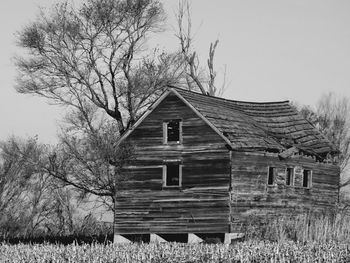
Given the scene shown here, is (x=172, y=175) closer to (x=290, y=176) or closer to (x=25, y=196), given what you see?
(x=290, y=176)

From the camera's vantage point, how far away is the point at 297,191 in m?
35.1

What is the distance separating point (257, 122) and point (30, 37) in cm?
1196

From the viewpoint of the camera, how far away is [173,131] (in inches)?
1330

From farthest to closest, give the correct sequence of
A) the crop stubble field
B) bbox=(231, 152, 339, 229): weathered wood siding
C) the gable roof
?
the gable roof < bbox=(231, 152, 339, 229): weathered wood siding < the crop stubble field

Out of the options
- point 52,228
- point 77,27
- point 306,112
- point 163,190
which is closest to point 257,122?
point 163,190

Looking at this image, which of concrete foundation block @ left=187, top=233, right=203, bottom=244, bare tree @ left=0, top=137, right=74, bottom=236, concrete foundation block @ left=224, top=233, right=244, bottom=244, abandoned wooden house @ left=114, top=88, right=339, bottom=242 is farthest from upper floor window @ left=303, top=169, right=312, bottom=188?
bare tree @ left=0, top=137, right=74, bottom=236

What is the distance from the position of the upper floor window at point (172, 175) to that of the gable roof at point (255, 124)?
231cm

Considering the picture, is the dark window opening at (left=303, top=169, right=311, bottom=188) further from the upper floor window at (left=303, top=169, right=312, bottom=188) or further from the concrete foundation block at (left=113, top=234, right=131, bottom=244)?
the concrete foundation block at (left=113, top=234, right=131, bottom=244)

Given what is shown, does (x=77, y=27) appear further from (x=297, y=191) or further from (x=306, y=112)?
(x=306, y=112)

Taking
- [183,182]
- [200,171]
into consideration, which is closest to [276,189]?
[200,171]

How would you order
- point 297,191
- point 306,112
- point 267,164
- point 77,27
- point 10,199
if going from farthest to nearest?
1. point 306,112
2. point 10,199
3. point 77,27
4. point 297,191
5. point 267,164

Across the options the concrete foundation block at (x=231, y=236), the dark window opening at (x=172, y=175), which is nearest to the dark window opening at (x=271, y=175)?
the concrete foundation block at (x=231, y=236)

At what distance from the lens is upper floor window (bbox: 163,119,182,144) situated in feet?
105

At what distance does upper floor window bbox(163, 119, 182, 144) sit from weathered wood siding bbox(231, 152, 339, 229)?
108 inches
